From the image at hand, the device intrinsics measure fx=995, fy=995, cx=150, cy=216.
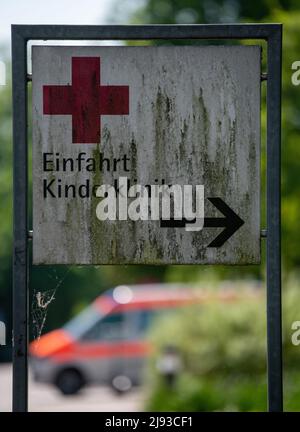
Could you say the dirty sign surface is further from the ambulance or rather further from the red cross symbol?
the ambulance

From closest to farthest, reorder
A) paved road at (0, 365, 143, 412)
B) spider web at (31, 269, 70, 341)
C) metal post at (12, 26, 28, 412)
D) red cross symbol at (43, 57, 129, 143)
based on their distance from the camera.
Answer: metal post at (12, 26, 28, 412), red cross symbol at (43, 57, 129, 143), spider web at (31, 269, 70, 341), paved road at (0, 365, 143, 412)

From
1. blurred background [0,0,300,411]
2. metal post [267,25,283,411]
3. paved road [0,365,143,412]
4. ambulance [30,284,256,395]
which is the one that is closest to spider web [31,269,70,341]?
metal post [267,25,283,411]

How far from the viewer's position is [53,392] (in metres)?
21.1

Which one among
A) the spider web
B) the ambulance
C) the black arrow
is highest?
the black arrow

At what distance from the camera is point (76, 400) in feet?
62.8

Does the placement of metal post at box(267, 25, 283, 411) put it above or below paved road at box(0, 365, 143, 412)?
above

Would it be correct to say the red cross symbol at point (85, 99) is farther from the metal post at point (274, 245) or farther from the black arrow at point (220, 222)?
the metal post at point (274, 245)

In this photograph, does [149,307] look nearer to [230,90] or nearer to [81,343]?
[81,343]

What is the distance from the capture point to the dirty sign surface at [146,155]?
4129mm

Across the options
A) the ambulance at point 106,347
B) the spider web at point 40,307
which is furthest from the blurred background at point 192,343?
the spider web at point 40,307

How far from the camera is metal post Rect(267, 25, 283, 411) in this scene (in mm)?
4066

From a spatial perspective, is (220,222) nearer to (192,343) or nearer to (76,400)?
(192,343)

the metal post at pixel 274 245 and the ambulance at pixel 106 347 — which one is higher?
the metal post at pixel 274 245

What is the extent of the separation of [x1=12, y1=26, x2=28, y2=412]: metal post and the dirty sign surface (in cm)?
9
